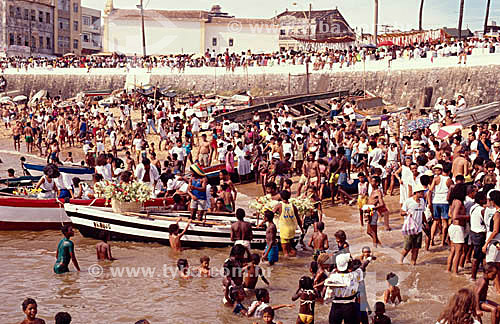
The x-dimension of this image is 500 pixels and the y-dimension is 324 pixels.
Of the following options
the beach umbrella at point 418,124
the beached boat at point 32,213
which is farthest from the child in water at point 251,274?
the beach umbrella at point 418,124

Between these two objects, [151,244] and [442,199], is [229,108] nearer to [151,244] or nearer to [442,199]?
[151,244]

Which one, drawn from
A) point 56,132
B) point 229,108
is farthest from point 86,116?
point 229,108

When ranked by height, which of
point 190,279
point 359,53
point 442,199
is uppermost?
point 359,53

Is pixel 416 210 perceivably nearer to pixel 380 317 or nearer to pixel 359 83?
pixel 380 317

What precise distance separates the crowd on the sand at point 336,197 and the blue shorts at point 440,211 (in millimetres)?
22

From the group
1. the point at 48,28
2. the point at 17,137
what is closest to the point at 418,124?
the point at 17,137

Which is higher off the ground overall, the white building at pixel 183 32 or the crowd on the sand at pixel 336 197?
the white building at pixel 183 32

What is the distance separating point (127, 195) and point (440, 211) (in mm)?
6606

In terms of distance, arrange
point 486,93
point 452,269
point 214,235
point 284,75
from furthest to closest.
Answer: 1. point 284,75
2. point 486,93
3. point 214,235
4. point 452,269

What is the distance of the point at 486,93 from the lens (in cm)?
3325

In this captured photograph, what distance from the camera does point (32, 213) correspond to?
1520cm

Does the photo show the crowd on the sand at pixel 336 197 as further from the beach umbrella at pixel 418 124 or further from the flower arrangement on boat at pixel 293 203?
the beach umbrella at pixel 418 124

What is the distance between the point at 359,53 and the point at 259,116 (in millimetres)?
14649

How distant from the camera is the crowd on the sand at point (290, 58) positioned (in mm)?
36031
